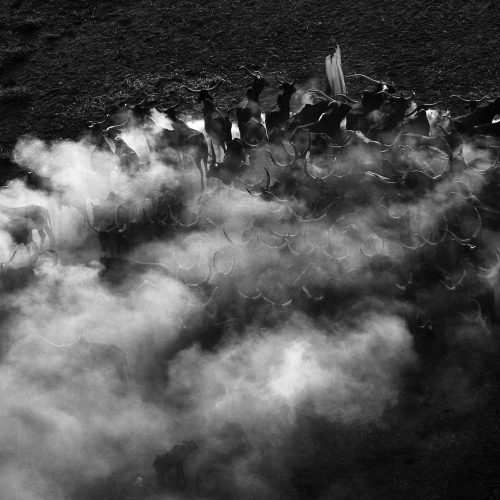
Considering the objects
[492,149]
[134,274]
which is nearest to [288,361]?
[134,274]

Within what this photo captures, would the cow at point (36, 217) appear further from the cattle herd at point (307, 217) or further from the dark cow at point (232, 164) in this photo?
the dark cow at point (232, 164)

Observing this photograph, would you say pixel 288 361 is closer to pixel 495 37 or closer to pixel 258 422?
pixel 258 422

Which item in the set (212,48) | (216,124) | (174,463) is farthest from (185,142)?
(174,463)

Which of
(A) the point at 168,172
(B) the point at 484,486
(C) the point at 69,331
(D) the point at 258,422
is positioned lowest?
(B) the point at 484,486

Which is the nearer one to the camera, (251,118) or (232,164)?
(232,164)

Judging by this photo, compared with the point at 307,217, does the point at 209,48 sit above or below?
above

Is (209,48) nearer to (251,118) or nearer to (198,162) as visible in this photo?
(251,118)

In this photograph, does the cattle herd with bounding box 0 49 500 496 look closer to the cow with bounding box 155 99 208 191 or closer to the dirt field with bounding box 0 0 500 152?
the cow with bounding box 155 99 208 191

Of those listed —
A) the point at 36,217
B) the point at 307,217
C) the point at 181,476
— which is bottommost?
the point at 181,476

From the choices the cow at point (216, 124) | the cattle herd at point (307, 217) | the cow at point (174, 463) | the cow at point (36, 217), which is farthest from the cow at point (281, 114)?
the cow at point (174, 463)
